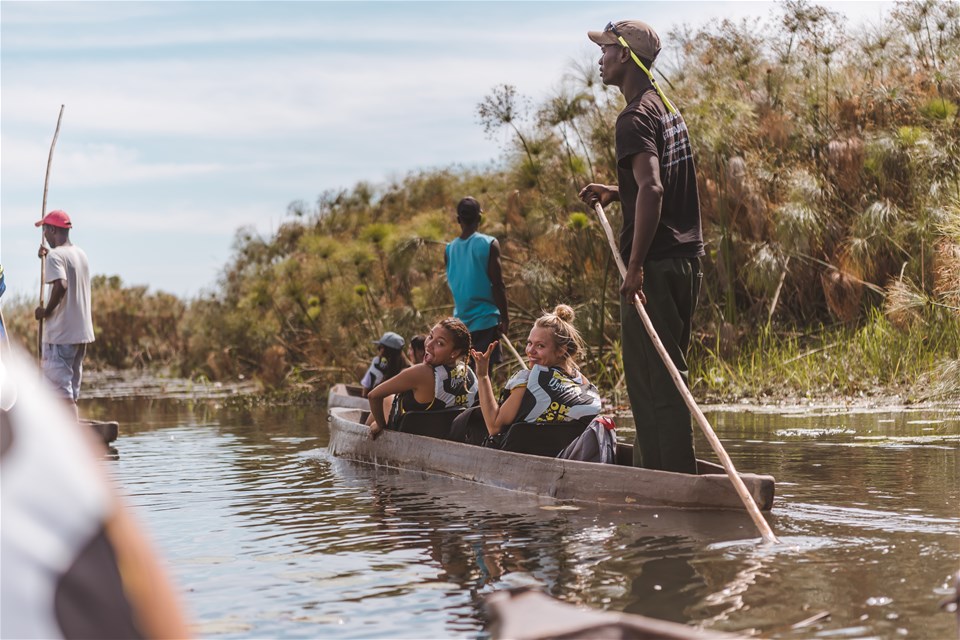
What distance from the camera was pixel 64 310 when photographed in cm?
1045

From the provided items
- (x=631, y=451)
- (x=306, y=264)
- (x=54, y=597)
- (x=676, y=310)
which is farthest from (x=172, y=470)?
(x=306, y=264)

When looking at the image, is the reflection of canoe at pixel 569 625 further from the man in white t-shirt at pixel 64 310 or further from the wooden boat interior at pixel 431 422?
the man in white t-shirt at pixel 64 310

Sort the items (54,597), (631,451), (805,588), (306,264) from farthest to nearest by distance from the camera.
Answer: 1. (306,264)
2. (631,451)
3. (805,588)
4. (54,597)

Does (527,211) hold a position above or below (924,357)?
above

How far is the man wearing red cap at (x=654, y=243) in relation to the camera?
611cm

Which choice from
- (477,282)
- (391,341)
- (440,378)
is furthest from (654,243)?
(391,341)

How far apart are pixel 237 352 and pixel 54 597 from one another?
80.8ft

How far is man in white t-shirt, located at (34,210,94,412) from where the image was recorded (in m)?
10.4

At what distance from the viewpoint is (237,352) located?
25.2 meters

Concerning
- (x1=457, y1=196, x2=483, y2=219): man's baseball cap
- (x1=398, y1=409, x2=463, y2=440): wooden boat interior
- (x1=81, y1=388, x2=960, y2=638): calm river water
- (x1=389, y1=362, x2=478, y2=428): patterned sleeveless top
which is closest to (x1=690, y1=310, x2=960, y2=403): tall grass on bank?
(x1=81, y1=388, x2=960, y2=638): calm river water

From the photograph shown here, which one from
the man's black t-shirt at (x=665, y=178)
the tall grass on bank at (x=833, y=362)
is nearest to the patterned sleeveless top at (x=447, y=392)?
the man's black t-shirt at (x=665, y=178)

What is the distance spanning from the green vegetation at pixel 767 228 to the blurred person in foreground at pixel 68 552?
37.3 ft

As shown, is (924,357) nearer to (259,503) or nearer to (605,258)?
(605,258)

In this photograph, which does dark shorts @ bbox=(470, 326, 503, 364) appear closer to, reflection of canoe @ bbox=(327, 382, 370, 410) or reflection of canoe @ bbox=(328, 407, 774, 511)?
reflection of canoe @ bbox=(328, 407, 774, 511)
